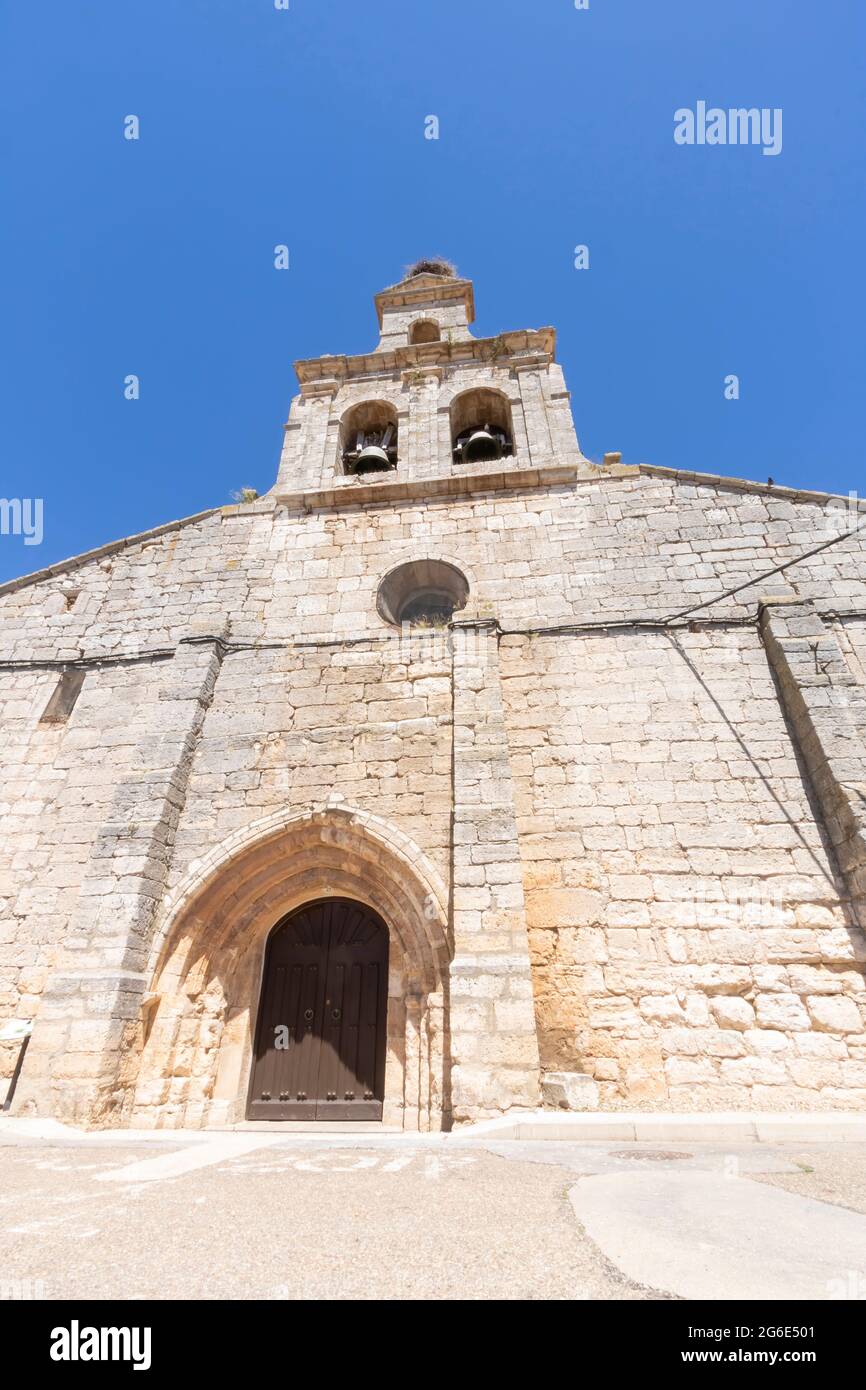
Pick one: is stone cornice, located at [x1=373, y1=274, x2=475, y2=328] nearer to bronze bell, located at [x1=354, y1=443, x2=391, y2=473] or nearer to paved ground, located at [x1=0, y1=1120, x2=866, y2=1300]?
bronze bell, located at [x1=354, y1=443, x2=391, y2=473]

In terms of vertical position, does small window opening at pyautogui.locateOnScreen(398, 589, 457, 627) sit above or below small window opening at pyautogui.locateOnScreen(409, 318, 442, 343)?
below

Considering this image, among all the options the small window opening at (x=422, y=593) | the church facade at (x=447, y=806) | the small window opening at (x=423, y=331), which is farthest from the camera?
the small window opening at (x=423, y=331)

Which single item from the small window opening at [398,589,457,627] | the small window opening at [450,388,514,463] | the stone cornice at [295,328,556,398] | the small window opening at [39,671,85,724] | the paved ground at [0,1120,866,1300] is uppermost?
the stone cornice at [295,328,556,398]

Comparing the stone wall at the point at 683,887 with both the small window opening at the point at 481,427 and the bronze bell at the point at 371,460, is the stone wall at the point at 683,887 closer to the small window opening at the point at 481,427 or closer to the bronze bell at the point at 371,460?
the small window opening at the point at 481,427

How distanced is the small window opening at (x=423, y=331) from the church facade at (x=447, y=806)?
4.51 m

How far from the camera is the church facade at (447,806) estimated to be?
17.3ft

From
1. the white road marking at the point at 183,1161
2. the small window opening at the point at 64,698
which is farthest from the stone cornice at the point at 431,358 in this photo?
the white road marking at the point at 183,1161

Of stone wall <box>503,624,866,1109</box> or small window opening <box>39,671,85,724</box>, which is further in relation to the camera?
small window opening <box>39,671,85,724</box>

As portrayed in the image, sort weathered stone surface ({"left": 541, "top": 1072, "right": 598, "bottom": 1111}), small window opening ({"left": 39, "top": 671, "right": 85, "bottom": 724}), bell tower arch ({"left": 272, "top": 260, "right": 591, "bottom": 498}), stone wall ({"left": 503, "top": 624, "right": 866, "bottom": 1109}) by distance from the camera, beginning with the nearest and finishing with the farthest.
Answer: weathered stone surface ({"left": 541, "top": 1072, "right": 598, "bottom": 1111}) → stone wall ({"left": 503, "top": 624, "right": 866, "bottom": 1109}) → small window opening ({"left": 39, "top": 671, "right": 85, "bottom": 724}) → bell tower arch ({"left": 272, "top": 260, "right": 591, "bottom": 498})

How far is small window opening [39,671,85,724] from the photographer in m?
7.71

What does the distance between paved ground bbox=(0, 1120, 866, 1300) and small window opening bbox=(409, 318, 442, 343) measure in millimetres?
12651

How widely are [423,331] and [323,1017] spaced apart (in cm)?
1171

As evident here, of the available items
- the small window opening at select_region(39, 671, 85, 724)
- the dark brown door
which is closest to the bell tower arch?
the small window opening at select_region(39, 671, 85, 724)

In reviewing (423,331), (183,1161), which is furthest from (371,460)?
(183,1161)
